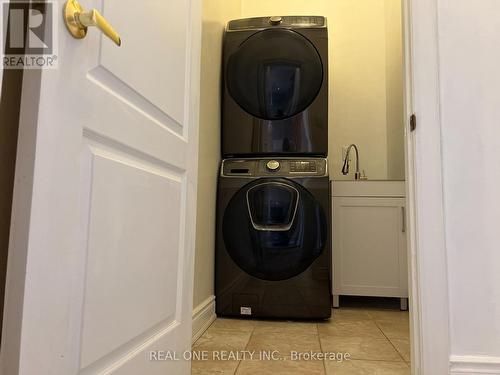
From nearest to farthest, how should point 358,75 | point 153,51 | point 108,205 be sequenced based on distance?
point 108,205 → point 153,51 → point 358,75

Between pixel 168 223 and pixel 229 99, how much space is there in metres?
1.35

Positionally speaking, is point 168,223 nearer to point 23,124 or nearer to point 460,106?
point 23,124

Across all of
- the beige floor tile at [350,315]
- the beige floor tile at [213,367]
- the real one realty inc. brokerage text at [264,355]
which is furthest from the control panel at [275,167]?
the beige floor tile at [213,367]

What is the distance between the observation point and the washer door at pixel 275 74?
2133mm

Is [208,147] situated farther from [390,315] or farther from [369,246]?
[390,315]

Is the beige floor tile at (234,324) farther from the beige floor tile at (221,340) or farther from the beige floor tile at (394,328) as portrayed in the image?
the beige floor tile at (394,328)

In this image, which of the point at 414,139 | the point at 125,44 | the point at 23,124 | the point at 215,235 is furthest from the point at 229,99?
the point at 23,124

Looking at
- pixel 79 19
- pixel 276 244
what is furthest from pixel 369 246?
pixel 79 19

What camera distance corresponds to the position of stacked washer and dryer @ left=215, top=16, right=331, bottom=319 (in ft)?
6.51

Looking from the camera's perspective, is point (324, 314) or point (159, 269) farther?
A: point (324, 314)

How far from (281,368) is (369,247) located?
1192 millimetres

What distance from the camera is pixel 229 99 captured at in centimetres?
221

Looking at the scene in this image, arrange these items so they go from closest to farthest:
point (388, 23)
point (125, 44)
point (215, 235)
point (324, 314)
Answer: point (125, 44) → point (324, 314) → point (215, 235) → point (388, 23)

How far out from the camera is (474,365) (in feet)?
3.59
